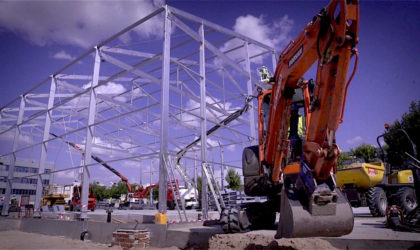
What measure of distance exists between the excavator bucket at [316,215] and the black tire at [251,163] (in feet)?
6.46

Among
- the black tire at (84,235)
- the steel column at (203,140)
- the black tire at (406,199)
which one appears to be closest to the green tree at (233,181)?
the steel column at (203,140)

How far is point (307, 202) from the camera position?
3.94 metres

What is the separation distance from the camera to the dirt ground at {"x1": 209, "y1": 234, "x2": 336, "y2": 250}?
178 inches

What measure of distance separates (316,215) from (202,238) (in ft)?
10.1

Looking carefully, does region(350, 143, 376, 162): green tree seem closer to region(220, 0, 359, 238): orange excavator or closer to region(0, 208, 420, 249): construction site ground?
region(0, 208, 420, 249): construction site ground

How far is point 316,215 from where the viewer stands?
3.87 metres

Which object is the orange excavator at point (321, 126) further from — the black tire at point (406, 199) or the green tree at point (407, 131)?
the green tree at point (407, 131)

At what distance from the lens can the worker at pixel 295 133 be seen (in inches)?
211

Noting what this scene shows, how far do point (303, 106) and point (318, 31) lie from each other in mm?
2060

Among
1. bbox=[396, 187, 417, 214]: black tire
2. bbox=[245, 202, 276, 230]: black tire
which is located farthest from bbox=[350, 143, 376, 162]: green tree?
bbox=[245, 202, 276, 230]: black tire

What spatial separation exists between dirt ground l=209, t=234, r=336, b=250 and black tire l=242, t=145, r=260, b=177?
1267 mm

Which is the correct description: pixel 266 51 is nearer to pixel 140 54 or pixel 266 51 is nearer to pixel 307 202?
pixel 140 54

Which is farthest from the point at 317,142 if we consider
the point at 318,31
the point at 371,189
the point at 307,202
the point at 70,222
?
the point at 70,222

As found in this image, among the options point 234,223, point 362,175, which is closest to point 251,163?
point 234,223
